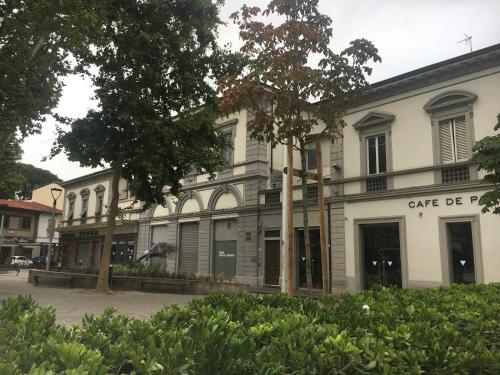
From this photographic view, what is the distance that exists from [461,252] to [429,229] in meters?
1.30

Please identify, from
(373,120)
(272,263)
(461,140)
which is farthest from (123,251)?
(461,140)

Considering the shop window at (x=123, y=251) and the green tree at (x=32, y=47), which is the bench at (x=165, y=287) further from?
the shop window at (x=123, y=251)

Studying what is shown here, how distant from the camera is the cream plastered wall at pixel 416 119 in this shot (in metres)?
15.2

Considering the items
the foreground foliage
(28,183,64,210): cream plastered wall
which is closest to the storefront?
(28,183,64,210): cream plastered wall

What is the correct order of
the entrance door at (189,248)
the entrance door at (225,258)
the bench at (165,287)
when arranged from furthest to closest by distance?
the entrance door at (189,248) → the entrance door at (225,258) → the bench at (165,287)

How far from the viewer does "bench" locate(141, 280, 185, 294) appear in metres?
19.0

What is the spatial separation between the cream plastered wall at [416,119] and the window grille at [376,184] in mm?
536

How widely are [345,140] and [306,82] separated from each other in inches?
476

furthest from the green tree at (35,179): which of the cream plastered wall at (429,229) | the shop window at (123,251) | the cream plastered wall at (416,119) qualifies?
the cream plastered wall at (429,229)

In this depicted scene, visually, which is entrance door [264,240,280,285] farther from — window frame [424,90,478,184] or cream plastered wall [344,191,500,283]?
window frame [424,90,478,184]

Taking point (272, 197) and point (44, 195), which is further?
point (44, 195)

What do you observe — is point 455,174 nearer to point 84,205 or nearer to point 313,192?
point 313,192

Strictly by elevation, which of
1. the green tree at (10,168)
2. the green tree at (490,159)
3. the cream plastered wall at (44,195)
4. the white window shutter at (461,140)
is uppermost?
the cream plastered wall at (44,195)

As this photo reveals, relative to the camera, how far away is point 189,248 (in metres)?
26.9
